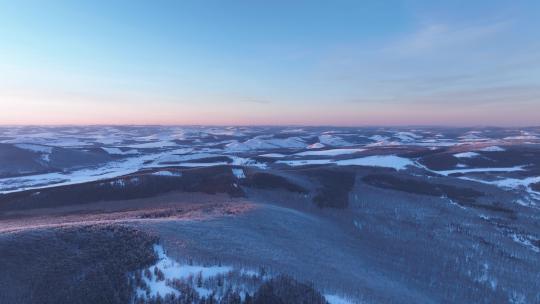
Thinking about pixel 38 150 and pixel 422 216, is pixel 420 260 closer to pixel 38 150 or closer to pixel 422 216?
pixel 422 216

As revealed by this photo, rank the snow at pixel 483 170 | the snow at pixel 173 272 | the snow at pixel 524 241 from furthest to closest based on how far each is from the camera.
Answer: the snow at pixel 483 170
the snow at pixel 524 241
the snow at pixel 173 272

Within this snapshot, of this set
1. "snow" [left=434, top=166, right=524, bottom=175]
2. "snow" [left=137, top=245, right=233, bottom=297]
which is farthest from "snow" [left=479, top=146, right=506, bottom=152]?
"snow" [left=137, top=245, right=233, bottom=297]

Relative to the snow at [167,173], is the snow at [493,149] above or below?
below

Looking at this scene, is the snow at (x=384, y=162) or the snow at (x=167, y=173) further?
the snow at (x=384, y=162)

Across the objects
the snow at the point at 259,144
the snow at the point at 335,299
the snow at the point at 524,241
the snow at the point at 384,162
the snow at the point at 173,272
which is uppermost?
the snow at the point at 173,272

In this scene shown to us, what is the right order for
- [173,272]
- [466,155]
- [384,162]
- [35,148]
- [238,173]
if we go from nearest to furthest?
[173,272], [238,173], [384,162], [466,155], [35,148]

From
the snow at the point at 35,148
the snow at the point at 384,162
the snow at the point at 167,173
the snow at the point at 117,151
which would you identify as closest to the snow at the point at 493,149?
the snow at the point at 384,162

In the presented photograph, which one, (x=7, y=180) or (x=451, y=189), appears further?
(x=7, y=180)

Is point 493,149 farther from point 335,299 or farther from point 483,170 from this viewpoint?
point 335,299

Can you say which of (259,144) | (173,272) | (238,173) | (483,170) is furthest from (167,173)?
(259,144)

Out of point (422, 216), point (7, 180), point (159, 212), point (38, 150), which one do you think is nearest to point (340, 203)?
point (422, 216)

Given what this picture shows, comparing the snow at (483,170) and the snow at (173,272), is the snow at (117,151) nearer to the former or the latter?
the snow at (483,170)
